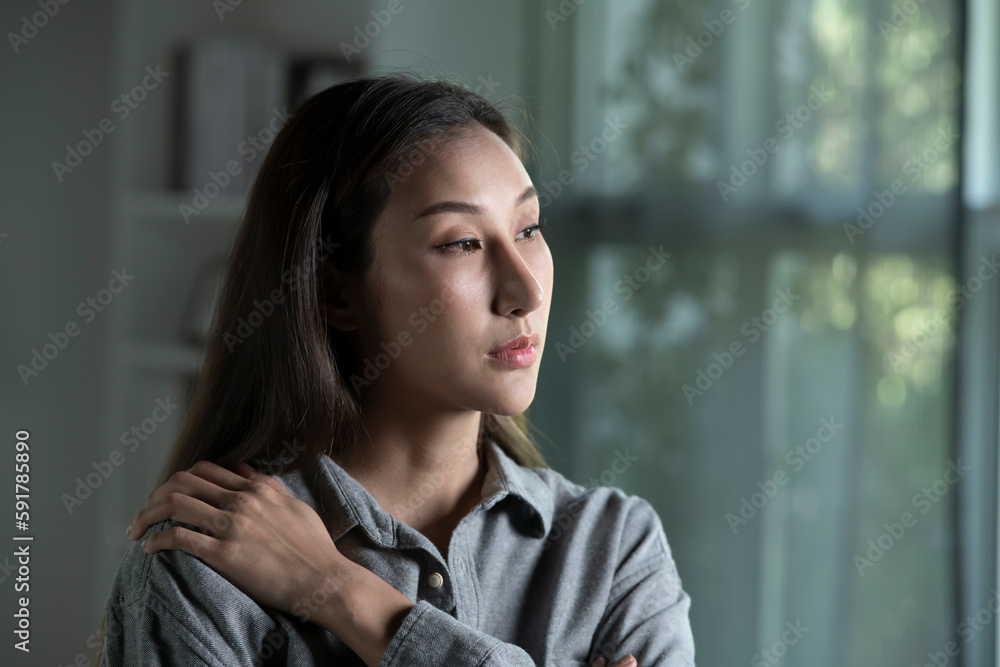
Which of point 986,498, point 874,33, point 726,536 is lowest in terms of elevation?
point 726,536

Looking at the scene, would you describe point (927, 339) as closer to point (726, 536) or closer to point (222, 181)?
point (726, 536)

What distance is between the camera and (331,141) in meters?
1.25

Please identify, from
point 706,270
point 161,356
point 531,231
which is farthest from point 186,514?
point 706,270

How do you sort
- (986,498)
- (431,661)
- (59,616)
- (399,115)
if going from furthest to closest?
(59,616)
(986,498)
(399,115)
(431,661)

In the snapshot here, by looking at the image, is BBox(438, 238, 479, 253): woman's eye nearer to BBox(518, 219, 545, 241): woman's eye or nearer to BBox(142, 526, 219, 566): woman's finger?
BBox(518, 219, 545, 241): woman's eye

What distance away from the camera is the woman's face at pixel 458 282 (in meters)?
1.18

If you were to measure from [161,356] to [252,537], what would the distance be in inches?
61.3

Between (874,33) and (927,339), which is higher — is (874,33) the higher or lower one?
the higher one

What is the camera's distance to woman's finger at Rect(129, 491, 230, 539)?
109 centimetres

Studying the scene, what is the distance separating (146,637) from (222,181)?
1.71 meters

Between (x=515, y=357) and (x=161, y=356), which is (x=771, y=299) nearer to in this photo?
(x=515, y=357)

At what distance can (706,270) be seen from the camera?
2553 mm

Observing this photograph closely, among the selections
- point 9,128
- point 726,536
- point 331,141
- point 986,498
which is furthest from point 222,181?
point 986,498

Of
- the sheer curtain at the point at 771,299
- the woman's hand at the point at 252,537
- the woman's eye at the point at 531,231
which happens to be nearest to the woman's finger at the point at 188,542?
the woman's hand at the point at 252,537
